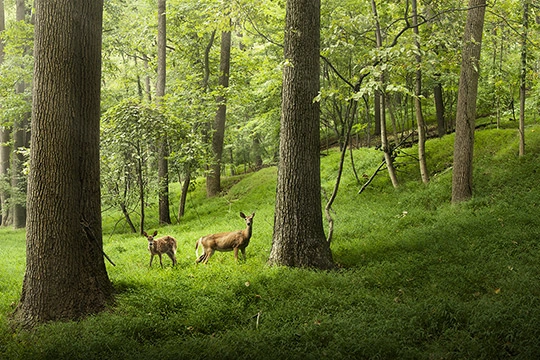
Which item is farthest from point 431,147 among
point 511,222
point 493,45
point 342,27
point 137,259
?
point 137,259

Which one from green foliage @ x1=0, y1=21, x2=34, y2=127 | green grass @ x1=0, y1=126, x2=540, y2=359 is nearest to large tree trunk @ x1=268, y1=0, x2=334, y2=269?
green grass @ x1=0, y1=126, x2=540, y2=359

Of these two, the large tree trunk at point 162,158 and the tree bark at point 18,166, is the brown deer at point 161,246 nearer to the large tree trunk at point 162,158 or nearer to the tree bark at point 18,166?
the large tree trunk at point 162,158

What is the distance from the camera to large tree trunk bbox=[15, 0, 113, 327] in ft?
19.1

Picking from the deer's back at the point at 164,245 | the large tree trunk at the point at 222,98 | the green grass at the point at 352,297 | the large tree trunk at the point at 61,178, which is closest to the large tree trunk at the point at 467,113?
the green grass at the point at 352,297

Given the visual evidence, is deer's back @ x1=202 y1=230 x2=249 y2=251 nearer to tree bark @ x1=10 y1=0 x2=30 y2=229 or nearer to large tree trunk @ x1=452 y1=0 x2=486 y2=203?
large tree trunk @ x1=452 y1=0 x2=486 y2=203

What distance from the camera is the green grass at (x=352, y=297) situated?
4.94 m

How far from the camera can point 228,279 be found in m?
7.07

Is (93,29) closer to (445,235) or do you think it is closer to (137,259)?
(137,259)

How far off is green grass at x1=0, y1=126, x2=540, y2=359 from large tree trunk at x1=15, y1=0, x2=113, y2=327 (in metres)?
0.43

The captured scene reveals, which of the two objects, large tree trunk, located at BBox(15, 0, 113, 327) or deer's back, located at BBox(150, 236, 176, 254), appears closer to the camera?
large tree trunk, located at BBox(15, 0, 113, 327)

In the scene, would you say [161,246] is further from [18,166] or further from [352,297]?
[18,166]

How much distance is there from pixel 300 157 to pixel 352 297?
8.53 ft

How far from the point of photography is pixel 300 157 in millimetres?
7715

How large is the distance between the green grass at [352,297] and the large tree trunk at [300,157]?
0.46 meters
